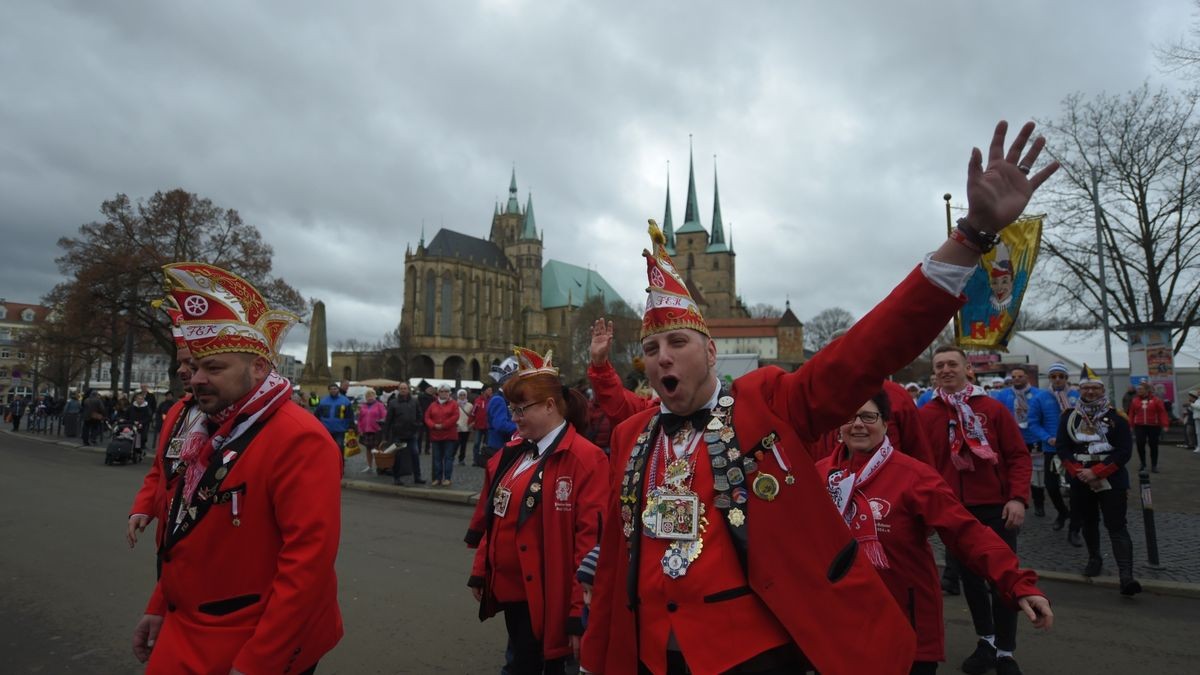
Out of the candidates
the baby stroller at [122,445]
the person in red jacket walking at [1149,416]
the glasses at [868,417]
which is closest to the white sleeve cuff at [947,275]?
the glasses at [868,417]

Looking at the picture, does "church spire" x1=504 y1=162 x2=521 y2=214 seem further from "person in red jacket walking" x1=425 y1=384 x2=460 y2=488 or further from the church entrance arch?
"person in red jacket walking" x1=425 y1=384 x2=460 y2=488

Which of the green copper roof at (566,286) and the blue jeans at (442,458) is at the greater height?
the green copper roof at (566,286)

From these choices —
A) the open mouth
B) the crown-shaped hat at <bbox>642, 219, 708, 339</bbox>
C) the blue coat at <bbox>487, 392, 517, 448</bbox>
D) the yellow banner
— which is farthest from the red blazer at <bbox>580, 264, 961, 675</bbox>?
the blue coat at <bbox>487, 392, 517, 448</bbox>

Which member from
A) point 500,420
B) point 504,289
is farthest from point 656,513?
point 504,289

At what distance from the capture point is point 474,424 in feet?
56.0

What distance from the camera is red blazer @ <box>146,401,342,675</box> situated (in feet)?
7.09

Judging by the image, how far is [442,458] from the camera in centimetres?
1284

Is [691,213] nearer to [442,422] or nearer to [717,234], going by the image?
[717,234]

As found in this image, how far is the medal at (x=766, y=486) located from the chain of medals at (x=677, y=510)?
178 millimetres

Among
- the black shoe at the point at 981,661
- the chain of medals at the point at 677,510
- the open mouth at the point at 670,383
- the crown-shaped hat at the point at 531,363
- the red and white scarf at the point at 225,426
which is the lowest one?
the black shoe at the point at 981,661

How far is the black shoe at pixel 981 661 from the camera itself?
4.39 m

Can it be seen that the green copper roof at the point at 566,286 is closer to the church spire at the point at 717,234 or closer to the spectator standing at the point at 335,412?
the church spire at the point at 717,234

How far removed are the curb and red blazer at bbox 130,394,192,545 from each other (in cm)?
829

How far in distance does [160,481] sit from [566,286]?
352 ft
